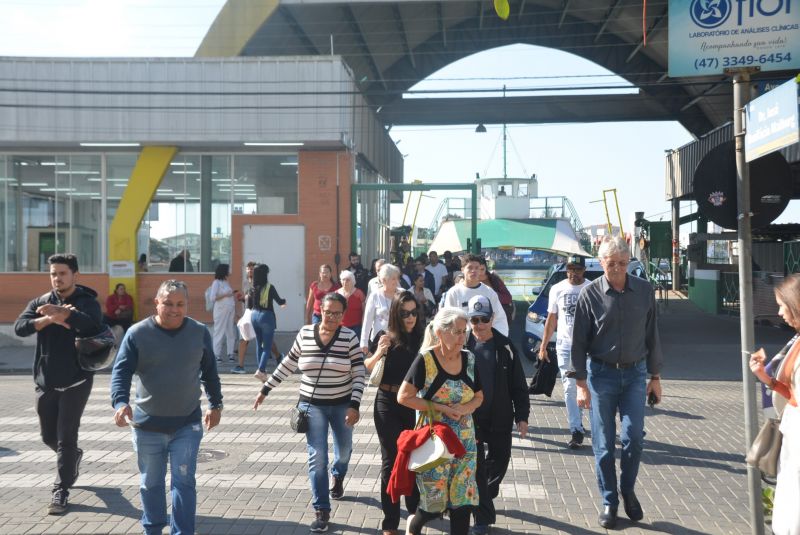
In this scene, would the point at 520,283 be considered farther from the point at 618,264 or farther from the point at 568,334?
the point at 618,264

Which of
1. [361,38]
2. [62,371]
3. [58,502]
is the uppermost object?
[361,38]

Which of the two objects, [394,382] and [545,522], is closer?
[394,382]

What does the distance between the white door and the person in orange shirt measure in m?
15.9

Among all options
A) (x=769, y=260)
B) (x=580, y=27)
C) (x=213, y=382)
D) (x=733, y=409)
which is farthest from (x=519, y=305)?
(x=213, y=382)

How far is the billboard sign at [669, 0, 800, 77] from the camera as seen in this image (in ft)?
18.6

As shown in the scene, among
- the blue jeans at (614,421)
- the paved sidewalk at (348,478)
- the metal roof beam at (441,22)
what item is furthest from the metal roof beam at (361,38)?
the blue jeans at (614,421)

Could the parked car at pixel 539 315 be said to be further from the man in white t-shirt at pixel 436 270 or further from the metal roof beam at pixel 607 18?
the metal roof beam at pixel 607 18

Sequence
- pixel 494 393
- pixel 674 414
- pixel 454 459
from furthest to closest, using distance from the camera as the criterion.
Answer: pixel 674 414 → pixel 494 393 → pixel 454 459

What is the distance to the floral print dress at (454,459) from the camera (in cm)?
507

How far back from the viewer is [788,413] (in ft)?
13.5

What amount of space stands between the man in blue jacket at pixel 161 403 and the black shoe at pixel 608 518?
112 inches

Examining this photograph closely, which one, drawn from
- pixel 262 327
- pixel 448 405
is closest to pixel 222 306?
pixel 262 327

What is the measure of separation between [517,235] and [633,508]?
2245 cm

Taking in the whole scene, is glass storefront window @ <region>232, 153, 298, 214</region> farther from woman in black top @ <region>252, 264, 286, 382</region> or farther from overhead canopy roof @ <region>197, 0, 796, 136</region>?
woman in black top @ <region>252, 264, 286, 382</region>
